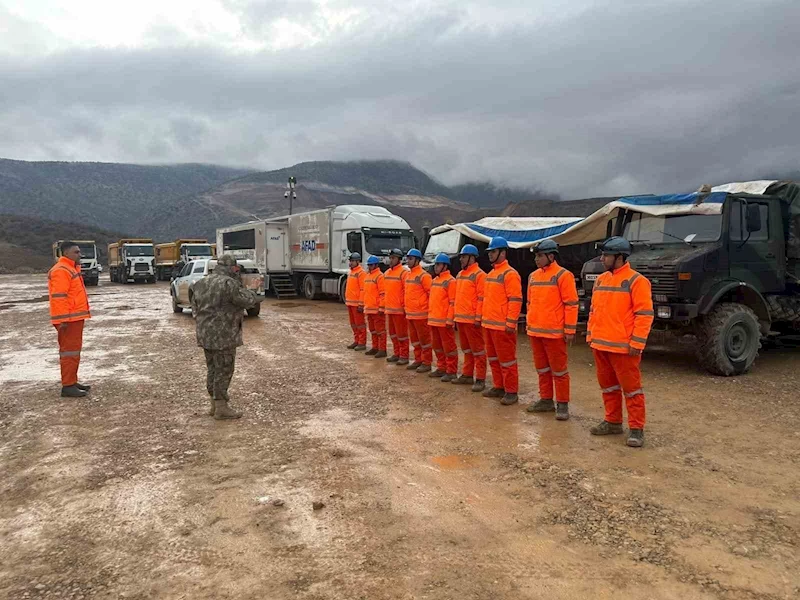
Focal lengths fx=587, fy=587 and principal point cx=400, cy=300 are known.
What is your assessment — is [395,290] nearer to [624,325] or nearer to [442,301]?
[442,301]

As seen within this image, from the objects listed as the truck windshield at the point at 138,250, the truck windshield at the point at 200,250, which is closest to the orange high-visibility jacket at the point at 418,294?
the truck windshield at the point at 200,250

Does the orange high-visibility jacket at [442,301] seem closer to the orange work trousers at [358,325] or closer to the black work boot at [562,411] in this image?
the black work boot at [562,411]

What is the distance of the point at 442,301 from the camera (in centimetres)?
808

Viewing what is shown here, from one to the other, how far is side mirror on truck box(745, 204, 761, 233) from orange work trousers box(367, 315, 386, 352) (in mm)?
5736

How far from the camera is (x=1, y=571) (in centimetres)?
324

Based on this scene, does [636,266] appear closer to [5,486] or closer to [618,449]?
[618,449]

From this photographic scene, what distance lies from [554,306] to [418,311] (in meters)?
2.92

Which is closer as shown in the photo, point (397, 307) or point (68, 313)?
point (68, 313)

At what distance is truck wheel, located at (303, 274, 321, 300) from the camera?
22172mm

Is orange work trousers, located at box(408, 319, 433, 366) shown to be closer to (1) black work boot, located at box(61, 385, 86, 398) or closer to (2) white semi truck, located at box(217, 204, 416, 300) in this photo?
(1) black work boot, located at box(61, 385, 86, 398)

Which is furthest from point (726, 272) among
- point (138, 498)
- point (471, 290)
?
point (138, 498)

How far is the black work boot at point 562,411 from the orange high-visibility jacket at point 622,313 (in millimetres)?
992

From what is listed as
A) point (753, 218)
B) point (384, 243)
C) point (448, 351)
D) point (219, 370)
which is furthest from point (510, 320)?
point (384, 243)

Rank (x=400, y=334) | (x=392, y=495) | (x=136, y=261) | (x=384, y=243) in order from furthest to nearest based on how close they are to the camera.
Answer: (x=136, y=261) < (x=384, y=243) < (x=400, y=334) < (x=392, y=495)
